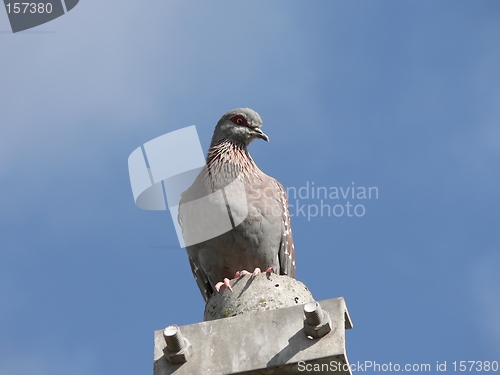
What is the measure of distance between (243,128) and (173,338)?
4.67 m

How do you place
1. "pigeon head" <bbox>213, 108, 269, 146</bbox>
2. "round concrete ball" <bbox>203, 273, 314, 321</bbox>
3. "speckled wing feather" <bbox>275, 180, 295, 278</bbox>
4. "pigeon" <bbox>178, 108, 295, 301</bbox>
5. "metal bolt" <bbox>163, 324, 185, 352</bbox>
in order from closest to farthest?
A: "metal bolt" <bbox>163, 324, 185, 352</bbox> < "round concrete ball" <bbox>203, 273, 314, 321</bbox> < "pigeon" <bbox>178, 108, 295, 301</bbox> < "speckled wing feather" <bbox>275, 180, 295, 278</bbox> < "pigeon head" <bbox>213, 108, 269, 146</bbox>

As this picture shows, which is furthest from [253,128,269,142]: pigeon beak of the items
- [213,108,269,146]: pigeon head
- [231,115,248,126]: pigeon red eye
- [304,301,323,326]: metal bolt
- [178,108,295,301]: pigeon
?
[304,301,323,326]: metal bolt

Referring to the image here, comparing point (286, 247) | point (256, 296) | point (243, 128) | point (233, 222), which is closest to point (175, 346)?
point (256, 296)

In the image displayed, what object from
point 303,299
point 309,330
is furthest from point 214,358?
point 303,299

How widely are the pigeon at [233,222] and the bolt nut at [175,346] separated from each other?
2.11m

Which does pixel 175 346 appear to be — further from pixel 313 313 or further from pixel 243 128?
pixel 243 128

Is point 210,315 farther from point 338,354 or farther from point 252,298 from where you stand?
point 338,354

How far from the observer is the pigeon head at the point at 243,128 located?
10.5 m

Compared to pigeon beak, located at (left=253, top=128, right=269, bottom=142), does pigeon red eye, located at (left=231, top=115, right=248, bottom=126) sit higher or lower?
higher

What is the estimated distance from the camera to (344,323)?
6277 millimetres

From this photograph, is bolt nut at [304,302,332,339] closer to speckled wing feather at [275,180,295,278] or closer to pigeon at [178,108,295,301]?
pigeon at [178,108,295,301]

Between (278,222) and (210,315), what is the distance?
2.31 m

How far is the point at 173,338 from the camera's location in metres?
A: 6.35

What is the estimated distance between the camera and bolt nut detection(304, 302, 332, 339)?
608 centimetres
